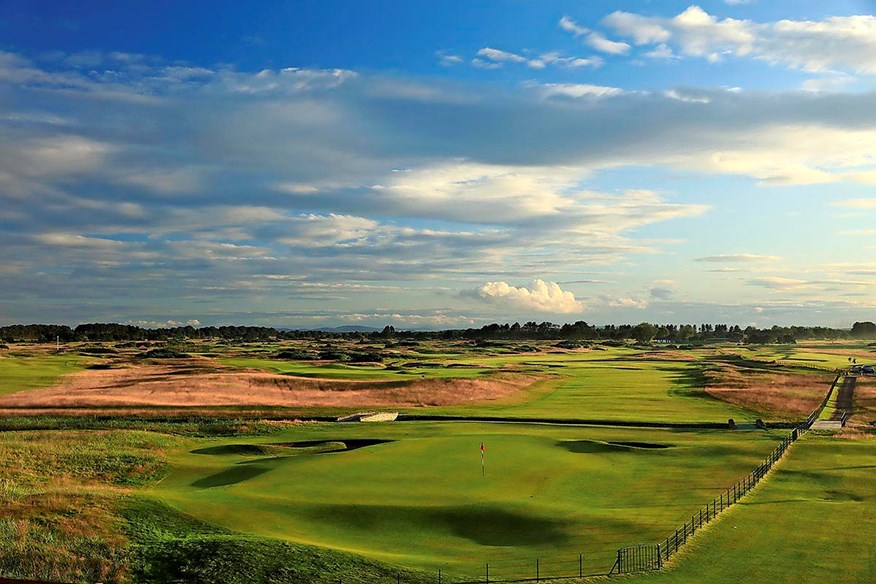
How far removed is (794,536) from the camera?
1069 inches

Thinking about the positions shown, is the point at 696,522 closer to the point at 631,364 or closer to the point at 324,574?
the point at 324,574

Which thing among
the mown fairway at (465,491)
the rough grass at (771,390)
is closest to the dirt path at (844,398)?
the rough grass at (771,390)

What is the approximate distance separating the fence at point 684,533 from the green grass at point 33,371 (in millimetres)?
71047

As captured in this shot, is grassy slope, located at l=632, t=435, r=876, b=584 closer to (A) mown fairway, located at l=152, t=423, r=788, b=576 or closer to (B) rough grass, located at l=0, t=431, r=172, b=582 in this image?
(A) mown fairway, located at l=152, t=423, r=788, b=576

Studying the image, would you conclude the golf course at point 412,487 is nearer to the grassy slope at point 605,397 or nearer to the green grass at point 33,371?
the grassy slope at point 605,397

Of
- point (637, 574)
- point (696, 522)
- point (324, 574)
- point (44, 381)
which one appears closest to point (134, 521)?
point (324, 574)

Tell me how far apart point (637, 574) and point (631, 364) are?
406ft

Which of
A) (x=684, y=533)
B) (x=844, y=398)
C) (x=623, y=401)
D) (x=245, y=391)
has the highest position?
(x=684, y=533)

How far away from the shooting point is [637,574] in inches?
928

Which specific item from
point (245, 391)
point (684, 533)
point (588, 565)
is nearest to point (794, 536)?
point (684, 533)

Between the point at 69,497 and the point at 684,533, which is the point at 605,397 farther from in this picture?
the point at 69,497

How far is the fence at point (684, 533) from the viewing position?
24.3 metres

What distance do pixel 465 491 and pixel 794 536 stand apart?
14.7 meters

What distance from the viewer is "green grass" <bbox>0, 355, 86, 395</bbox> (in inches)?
3223
